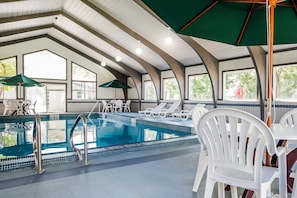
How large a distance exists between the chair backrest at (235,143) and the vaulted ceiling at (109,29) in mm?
5396

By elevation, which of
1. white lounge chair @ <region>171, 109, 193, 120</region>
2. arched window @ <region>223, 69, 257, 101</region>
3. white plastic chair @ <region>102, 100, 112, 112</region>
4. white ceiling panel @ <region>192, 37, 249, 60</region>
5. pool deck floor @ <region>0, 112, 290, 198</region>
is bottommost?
pool deck floor @ <region>0, 112, 290, 198</region>

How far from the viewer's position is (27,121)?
31.2 ft

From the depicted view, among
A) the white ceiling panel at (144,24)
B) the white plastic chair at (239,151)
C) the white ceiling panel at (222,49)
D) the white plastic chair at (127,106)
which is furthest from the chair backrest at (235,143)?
the white plastic chair at (127,106)

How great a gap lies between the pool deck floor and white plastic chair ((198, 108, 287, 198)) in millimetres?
707

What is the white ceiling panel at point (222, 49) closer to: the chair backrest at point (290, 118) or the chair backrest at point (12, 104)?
the chair backrest at point (290, 118)

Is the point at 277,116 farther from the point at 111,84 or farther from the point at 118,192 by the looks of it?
the point at 111,84

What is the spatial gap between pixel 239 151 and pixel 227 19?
61.9 inches

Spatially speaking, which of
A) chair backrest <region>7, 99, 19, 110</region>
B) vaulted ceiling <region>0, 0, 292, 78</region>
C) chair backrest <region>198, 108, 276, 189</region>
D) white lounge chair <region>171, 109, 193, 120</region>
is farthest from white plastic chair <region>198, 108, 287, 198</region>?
chair backrest <region>7, 99, 19, 110</region>

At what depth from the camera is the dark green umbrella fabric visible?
91.4 inches

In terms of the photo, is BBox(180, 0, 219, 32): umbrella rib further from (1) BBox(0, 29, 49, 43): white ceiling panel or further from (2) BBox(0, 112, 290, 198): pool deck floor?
(1) BBox(0, 29, 49, 43): white ceiling panel

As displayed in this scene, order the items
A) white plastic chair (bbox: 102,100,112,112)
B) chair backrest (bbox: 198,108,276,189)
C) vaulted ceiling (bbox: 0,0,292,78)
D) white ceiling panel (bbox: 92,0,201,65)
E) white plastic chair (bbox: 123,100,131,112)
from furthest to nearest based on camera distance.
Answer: white plastic chair (bbox: 123,100,131,112), white plastic chair (bbox: 102,100,112,112), vaulted ceiling (bbox: 0,0,292,78), white ceiling panel (bbox: 92,0,201,65), chair backrest (bbox: 198,108,276,189)

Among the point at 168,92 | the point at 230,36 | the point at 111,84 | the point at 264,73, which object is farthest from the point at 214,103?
the point at 230,36

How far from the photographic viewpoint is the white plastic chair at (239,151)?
1431 mm

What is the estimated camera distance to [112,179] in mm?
2611
